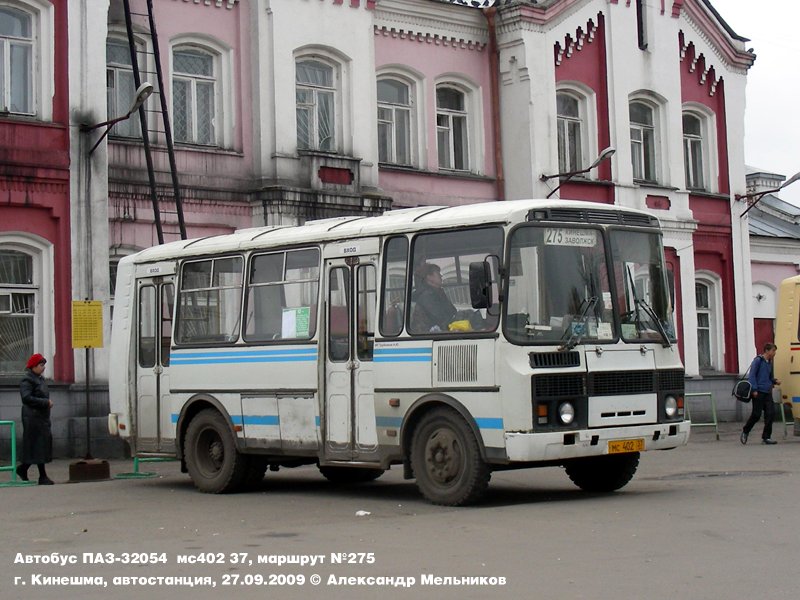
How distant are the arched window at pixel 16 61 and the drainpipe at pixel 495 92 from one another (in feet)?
36.0

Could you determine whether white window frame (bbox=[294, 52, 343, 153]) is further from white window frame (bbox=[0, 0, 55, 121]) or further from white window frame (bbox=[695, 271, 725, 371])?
white window frame (bbox=[695, 271, 725, 371])

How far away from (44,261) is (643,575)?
53.3 feet

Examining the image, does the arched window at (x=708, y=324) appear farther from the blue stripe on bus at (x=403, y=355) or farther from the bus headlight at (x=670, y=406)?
the blue stripe on bus at (x=403, y=355)

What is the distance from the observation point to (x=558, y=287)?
14617mm

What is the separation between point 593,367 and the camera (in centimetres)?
1466

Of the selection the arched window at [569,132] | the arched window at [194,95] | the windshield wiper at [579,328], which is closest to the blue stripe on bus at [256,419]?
the windshield wiper at [579,328]

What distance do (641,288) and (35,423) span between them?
8897 mm

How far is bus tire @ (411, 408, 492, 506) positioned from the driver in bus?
89 cm

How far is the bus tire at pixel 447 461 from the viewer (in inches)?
571

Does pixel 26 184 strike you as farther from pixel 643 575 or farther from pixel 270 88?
pixel 643 575

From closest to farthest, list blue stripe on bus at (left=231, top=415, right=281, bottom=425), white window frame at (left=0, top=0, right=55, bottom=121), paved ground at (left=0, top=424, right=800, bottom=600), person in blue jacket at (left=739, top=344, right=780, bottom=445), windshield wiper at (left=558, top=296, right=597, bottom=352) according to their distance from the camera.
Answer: paved ground at (left=0, top=424, right=800, bottom=600), windshield wiper at (left=558, top=296, right=597, bottom=352), blue stripe on bus at (left=231, top=415, right=281, bottom=425), white window frame at (left=0, top=0, right=55, bottom=121), person in blue jacket at (left=739, top=344, right=780, bottom=445)

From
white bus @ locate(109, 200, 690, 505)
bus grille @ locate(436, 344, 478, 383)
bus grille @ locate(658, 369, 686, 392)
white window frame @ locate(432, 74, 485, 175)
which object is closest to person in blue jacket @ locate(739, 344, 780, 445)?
white window frame @ locate(432, 74, 485, 175)

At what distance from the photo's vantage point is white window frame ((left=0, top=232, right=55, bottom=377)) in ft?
78.2

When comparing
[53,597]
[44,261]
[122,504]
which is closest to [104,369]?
[44,261]
